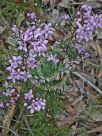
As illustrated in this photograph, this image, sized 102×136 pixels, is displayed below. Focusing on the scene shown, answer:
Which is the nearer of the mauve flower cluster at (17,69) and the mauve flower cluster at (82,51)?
the mauve flower cluster at (17,69)

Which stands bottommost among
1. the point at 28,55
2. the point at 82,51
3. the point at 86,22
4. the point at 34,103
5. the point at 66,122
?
the point at 66,122

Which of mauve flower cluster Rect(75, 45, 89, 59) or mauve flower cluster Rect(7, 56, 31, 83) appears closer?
mauve flower cluster Rect(7, 56, 31, 83)

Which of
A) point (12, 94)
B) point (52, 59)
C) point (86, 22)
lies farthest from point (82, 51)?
point (12, 94)

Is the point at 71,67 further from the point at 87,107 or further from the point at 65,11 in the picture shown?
the point at 65,11

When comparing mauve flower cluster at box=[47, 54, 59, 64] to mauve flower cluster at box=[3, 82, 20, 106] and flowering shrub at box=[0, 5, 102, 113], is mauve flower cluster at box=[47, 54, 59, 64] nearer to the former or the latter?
flowering shrub at box=[0, 5, 102, 113]

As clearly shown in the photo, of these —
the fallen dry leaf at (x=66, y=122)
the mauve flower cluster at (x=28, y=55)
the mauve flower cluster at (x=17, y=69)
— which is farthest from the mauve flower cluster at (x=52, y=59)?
the fallen dry leaf at (x=66, y=122)

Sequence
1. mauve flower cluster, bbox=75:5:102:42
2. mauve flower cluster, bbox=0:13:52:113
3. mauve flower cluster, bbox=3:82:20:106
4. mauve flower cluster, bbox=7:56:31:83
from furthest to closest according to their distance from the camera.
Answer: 1. mauve flower cluster, bbox=3:82:20:106
2. mauve flower cluster, bbox=75:5:102:42
3. mauve flower cluster, bbox=7:56:31:83
4. mauve flower cluster, bbox=0:13:52:113

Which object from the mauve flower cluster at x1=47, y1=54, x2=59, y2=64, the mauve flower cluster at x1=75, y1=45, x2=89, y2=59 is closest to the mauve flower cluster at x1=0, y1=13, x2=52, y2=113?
the mauve flower cluster at x1=47, y1=54, x2=59, y2=64

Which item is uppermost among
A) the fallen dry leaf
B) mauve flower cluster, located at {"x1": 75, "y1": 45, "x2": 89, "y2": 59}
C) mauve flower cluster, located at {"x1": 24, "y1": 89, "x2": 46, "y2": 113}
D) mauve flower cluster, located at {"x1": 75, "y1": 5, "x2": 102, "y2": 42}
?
mauve flower cluster, located at {"x1": 75, "y1": 5, "x2": 102, "y2": 42}

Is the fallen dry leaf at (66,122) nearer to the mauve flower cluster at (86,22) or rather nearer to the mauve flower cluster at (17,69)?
the mauve flower cluster at (17,69)

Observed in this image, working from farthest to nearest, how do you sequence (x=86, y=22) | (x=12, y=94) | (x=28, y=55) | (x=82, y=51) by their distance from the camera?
(x=82, y=51) → (x=12, y=94) → (x=86, y=22) → (x=28, y=55)

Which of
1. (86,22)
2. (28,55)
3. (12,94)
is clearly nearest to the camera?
(28,55)

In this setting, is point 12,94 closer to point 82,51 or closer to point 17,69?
point 17,69
